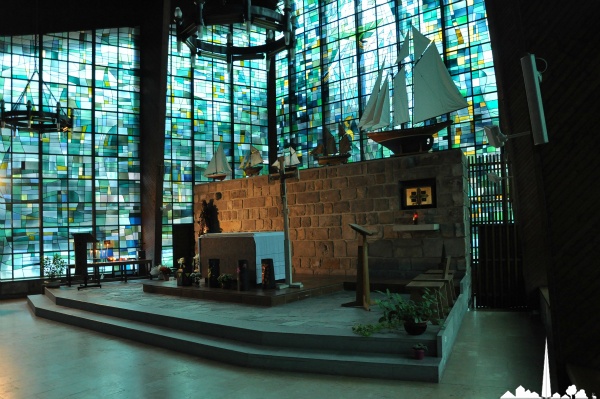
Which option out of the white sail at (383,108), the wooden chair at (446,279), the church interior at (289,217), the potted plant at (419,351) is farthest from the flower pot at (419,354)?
the white sail at (383,108)

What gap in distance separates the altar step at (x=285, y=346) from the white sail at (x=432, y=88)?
15.5ft

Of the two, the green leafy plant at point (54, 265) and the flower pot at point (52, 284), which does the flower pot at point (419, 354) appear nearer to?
the flower pot at point (52, 284)

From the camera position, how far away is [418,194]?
25.0ft

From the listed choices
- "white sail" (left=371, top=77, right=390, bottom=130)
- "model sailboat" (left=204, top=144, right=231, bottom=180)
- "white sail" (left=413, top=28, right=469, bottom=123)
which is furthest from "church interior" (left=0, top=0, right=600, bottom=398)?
"white sail" (left=413, top=28, right=469, bottom=123)

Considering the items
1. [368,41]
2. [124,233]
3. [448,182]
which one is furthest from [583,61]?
[124,233]

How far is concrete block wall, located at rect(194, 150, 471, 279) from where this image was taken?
23.8 feet

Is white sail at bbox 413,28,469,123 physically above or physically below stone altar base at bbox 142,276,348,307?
above

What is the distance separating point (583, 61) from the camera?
10.7 feet

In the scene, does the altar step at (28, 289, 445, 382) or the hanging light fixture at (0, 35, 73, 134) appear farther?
the hanging light fixture at (0, 35, 73, 134)

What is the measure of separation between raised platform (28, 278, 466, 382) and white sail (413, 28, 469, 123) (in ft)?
11.0

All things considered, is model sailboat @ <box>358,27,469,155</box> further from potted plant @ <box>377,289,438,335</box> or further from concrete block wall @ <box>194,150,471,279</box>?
potted plant @ <box>377,289,438,335</box>

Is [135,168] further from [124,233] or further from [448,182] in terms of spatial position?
[448,182]

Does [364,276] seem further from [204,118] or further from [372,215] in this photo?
[204,118]

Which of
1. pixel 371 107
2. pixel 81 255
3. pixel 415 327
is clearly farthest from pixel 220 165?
pixel 415 327
